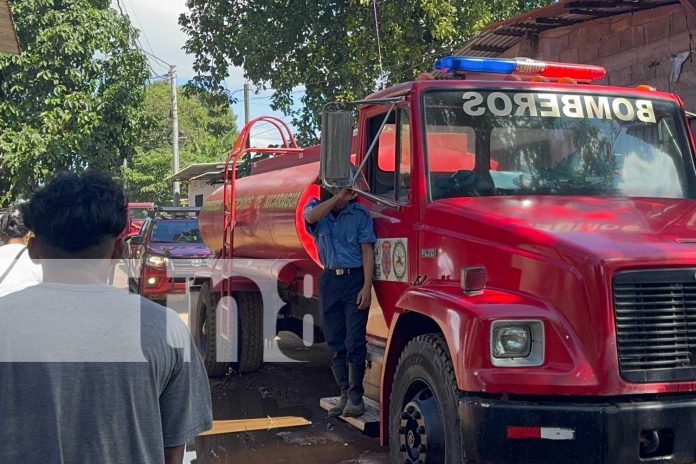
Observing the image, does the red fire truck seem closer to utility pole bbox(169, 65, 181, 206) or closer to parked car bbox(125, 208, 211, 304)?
parked car bbox(125, 208, 211, 304)

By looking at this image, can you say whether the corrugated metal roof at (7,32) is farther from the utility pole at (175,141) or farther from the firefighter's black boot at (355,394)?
the utility pole at (175,141)

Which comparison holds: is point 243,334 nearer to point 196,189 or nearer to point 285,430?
point 285,430

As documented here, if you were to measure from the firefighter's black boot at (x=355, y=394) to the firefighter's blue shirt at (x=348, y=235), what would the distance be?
0.68 metres

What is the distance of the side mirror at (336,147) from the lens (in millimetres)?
4535

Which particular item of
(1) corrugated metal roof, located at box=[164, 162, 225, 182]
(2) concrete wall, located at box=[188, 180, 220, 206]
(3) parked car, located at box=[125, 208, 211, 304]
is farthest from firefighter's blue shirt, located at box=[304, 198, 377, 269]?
(2) concrete wall, located at box=[188, 180, 220, 206]

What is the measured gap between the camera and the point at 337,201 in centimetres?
516

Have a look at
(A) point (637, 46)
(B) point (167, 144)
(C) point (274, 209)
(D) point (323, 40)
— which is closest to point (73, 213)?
(C) point (274, 209)

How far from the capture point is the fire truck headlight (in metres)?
3.70

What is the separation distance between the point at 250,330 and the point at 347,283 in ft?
10.4

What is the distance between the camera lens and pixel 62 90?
1748 cm

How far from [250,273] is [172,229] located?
6.78 m

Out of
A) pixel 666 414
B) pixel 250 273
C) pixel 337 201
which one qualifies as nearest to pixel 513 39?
pixel 250 273

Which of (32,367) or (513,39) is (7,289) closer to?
(32,367)

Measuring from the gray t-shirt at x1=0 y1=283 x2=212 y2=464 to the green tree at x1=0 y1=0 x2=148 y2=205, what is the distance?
50.1ft
